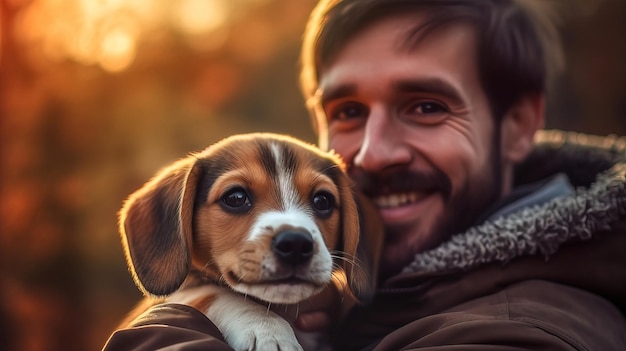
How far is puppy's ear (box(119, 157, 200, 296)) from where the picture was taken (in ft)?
9.91

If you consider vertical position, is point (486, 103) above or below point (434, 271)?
above

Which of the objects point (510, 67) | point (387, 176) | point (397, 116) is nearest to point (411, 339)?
point (387, 176)

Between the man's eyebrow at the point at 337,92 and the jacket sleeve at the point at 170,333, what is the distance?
5.10 feet

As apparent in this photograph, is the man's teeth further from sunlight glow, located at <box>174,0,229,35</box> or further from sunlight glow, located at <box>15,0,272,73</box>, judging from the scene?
sunlight glow, located at <box>174,0,229,35</box>

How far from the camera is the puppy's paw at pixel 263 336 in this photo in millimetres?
2680

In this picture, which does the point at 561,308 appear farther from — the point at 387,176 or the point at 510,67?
the point at 510,67

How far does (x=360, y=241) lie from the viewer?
3.43 meters

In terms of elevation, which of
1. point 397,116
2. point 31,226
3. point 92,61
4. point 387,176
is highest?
point 92,61

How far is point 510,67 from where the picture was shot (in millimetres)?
4105

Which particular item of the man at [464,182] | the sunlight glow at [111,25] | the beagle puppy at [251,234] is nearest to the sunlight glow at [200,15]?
the sunlight glow at [111,25]

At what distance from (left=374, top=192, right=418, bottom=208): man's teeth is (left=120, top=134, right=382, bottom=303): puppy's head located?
256mm

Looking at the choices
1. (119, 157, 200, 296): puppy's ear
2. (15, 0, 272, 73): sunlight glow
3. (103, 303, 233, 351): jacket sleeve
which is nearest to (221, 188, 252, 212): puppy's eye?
(119, 157, 200, 296): puppy's ear

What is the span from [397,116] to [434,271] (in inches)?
36.4

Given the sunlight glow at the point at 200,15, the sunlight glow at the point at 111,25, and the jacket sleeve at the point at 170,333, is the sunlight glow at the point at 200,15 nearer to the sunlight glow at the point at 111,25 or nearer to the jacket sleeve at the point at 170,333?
the sunlight glow at the point at 111,25
